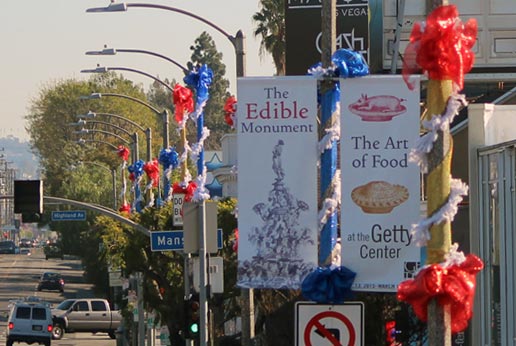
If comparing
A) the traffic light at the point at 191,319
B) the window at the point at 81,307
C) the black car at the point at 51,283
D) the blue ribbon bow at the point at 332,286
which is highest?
the blue ribbon bow at the point at 332,286

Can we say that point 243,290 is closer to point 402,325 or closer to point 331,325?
point 402,325

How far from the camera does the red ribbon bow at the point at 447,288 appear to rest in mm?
12406

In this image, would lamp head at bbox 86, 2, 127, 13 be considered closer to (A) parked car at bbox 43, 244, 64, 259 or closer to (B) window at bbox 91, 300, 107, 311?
(B) window at bbox 91, 300, 107, 311

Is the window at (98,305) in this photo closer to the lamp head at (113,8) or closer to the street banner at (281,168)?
the lamp head at (113,8)

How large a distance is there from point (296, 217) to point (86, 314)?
45.0m

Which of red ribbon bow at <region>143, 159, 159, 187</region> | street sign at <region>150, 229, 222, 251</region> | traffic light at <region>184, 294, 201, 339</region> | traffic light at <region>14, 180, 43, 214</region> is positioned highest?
red ribbon bow at <region>143, 159, 159, 187</region>

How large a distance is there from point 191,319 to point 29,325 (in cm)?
2858

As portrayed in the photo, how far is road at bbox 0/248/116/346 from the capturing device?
64.5 m

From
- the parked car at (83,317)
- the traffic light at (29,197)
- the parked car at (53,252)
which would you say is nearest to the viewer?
the traffic light at (29,197)

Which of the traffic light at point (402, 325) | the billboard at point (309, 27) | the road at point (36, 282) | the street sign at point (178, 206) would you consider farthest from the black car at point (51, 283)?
the traffic light at point (402, 325)

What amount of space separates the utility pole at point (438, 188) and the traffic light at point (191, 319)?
1417 centimetres

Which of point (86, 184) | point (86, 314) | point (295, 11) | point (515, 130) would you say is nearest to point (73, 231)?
point (86, 184)

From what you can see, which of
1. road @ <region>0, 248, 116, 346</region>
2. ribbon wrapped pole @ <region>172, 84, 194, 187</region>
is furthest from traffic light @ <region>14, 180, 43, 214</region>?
road @ <region>0, 248, 116, 346</region>

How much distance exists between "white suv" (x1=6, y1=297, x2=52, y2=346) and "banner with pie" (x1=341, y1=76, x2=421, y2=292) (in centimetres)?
3876
